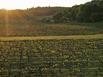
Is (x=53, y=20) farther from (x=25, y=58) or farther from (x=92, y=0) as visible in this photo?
(x=25, y=58)

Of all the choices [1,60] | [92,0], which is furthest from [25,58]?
[92,0]

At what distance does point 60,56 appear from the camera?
12.7 m

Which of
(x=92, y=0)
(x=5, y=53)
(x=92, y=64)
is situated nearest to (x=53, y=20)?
(x=92, y=0)

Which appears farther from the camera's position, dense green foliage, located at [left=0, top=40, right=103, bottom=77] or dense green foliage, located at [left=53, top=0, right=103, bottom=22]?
dense green foliage, located at [left=53, top=0, right=103, bottom=22]

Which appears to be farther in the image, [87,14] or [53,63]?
[87,14]

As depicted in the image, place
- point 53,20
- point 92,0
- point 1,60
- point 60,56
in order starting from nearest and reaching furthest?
point 1,60 < point 60,56 < point 53,20 < point 92,0

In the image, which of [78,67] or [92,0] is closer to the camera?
[78,67]

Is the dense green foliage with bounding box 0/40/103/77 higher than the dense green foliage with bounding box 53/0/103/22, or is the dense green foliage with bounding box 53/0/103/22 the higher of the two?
the dense green foliage with bounding box 53/0/103/22

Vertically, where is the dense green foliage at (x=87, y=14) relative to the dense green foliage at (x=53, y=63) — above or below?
above

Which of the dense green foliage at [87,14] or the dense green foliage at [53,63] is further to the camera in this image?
the dense green foliage at [87,14]

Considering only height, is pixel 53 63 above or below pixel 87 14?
below

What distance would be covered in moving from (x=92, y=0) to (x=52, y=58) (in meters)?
35.1

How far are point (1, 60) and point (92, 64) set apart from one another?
9.92 feet

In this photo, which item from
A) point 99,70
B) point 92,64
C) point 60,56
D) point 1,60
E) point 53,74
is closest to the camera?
point 53,74
